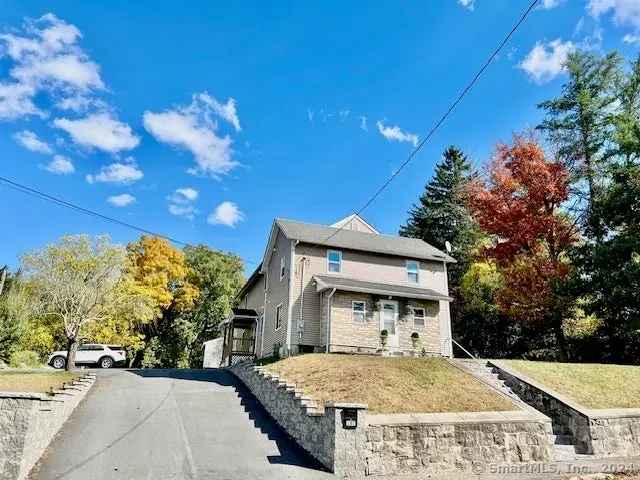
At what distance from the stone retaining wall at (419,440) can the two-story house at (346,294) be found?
34.3 ft

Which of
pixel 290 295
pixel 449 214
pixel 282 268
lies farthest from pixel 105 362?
pixel 449 214

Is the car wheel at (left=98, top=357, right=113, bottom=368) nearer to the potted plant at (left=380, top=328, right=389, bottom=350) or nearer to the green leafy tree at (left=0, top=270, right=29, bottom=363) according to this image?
the green leafy tree at (left=0, top=270, right=29, bottom=363)

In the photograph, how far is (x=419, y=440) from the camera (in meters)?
8.83

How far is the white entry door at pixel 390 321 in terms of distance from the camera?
20.8m

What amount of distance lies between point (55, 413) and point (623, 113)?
3097 cm

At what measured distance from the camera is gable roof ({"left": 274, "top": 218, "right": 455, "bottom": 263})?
23.1 m

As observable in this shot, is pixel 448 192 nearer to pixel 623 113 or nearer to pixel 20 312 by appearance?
pixel 623 113

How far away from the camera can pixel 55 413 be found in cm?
951

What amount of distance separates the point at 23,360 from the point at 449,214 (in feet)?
111

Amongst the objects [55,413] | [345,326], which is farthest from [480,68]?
[345,326]

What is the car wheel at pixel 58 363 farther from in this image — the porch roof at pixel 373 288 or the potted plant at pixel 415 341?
the potted plant at pixel 415 341

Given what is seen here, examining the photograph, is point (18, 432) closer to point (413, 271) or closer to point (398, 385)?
point (398, 385)

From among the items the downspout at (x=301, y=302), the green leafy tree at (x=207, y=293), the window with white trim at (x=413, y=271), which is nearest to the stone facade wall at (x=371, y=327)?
the downspout at (x=301, y=302)

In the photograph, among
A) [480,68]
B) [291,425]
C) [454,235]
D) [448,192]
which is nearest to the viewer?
Answer: [480,68]
